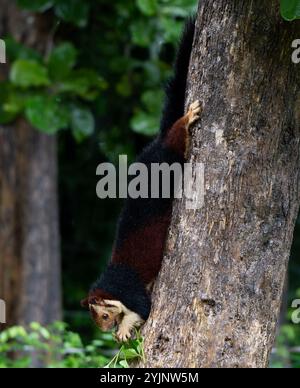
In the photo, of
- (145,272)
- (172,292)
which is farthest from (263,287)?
(145,272)

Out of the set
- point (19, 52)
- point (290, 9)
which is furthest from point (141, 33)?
point (290, 9)

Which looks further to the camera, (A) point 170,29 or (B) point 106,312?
(A) point 170,29

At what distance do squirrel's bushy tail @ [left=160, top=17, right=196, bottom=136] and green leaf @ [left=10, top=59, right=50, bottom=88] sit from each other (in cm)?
251

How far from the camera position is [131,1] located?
6836 millimetres

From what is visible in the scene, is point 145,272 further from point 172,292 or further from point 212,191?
point 212,191

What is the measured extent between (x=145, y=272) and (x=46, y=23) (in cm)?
402

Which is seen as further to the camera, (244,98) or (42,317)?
(42,317)

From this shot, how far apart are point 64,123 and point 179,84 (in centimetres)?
252

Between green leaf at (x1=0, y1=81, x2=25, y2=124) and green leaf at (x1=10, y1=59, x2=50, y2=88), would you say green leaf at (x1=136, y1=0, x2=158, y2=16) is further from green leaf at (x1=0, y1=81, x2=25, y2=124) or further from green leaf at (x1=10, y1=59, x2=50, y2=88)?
green leaf at (x1=0, y1=81, x2=25, y2=124)

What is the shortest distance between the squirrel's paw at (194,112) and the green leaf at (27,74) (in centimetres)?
305

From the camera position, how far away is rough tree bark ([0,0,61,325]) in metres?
7.01

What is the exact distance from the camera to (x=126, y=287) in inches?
140

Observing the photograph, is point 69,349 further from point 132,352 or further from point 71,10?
point 71,10
